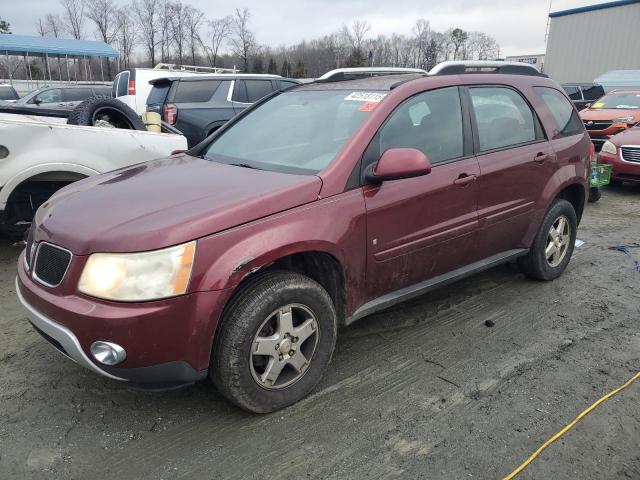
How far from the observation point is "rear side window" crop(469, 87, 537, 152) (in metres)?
3.71

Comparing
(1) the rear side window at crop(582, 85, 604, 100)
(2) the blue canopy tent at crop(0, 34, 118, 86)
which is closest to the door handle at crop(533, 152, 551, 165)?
(1) the rear side window at crop(582, 85, 604, 100)

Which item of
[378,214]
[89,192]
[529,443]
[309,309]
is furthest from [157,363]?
[529,443]

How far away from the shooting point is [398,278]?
323cm

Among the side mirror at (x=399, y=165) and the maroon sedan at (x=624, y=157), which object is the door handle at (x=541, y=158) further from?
the maroon sedan at (x=624, y=157)

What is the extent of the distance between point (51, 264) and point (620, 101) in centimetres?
1410

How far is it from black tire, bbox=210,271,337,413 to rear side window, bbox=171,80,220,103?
270 inches

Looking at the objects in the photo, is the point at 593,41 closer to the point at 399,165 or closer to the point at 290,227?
the point at 399,165

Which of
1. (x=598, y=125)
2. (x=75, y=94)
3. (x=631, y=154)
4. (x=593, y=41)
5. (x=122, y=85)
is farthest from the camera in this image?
(x=593, y=41)

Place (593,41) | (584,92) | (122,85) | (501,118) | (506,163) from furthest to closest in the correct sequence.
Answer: (593,41) < (584,92) < (122,85) < (501,118) < (506,163)

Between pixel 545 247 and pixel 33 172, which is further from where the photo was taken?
pixel 33 172

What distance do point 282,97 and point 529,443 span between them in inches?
111

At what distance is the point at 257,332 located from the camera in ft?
8.31

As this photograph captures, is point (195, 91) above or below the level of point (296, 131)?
above

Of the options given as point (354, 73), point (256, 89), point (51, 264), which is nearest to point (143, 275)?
point (51, 264)
